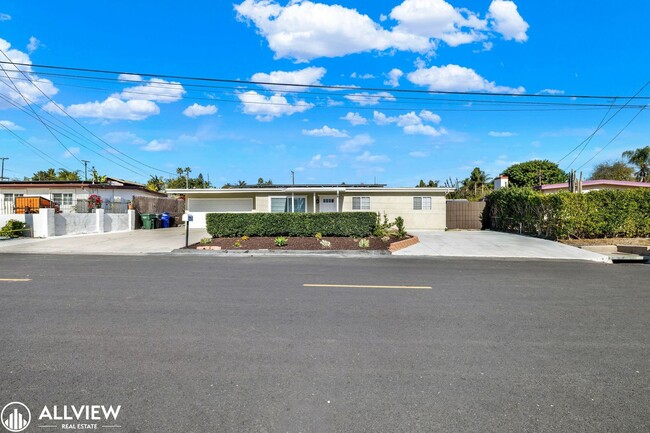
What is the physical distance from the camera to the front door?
25031 millimetres

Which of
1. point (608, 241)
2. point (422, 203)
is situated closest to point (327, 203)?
point (422, 203)

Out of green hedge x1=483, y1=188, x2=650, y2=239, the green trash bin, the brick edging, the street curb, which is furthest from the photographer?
the green trash bin

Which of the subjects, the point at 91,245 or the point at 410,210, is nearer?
the point at 91,245

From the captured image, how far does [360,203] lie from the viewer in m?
24.9

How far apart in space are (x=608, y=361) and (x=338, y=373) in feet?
9.52

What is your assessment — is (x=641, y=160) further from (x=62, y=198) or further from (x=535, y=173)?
(x=62, y=198)

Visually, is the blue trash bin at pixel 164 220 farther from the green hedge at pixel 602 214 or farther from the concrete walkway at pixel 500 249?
the green hedge at pixel 602 214

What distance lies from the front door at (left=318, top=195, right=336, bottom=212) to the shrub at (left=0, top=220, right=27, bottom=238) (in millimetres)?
16205

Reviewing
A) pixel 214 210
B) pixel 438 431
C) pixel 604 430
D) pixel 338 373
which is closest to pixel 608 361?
pixel 604 430

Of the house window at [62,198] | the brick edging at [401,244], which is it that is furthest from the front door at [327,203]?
the house window at [62,198]

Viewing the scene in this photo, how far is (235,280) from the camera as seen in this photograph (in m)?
8.51

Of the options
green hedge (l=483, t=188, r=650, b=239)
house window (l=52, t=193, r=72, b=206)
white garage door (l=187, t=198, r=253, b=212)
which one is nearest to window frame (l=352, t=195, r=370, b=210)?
white garage door (l=187, t=198, r=253, b=212)

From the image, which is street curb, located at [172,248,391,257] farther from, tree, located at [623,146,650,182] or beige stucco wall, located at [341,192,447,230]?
tree, located at [623,146,650,182]

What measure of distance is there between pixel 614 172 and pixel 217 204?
5202 centimetres
